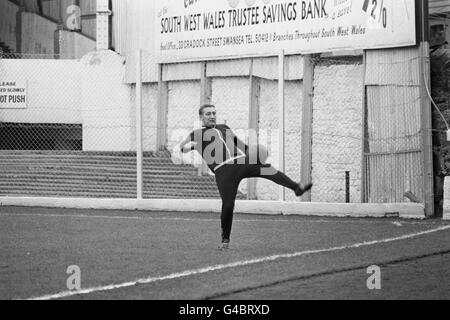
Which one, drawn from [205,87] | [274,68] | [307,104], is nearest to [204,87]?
[205,87]

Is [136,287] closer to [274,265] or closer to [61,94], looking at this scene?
[274,265]

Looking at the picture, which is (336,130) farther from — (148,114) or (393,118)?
A: (148,114)

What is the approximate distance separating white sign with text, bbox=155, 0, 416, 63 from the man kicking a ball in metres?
7.22

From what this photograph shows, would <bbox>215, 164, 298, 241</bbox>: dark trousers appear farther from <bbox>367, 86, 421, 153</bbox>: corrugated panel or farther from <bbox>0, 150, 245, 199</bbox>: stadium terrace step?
<bbox>0, 150, 245, 199</bbox>: stadium terrace step

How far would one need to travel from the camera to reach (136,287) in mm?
9195

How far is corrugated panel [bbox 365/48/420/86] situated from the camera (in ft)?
61.6

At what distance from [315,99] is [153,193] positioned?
12.3 feet

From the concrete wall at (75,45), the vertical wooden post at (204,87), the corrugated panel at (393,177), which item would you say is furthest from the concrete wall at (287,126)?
the concrete wall at (75,45)

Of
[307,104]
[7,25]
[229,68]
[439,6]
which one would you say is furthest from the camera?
[7,25]

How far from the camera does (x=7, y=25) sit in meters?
33.9

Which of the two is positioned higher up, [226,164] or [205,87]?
[205,87]

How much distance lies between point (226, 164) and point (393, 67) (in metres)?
7.47

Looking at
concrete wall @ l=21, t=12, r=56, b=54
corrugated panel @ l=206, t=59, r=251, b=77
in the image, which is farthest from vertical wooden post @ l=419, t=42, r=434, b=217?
concrete wall @ l=21, t=12, r=56, b=54
